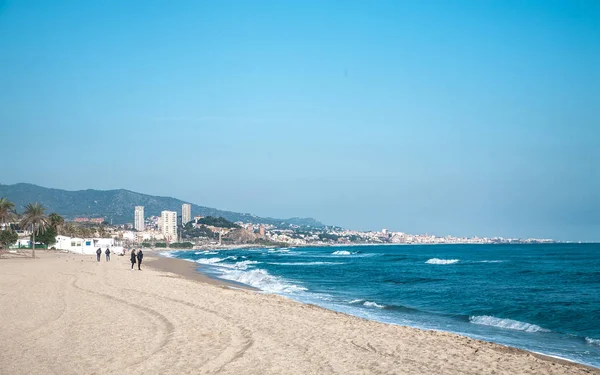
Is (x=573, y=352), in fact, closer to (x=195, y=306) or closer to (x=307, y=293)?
(x=195, y=306)

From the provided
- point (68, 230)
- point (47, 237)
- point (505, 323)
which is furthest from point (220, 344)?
point (68, 230)

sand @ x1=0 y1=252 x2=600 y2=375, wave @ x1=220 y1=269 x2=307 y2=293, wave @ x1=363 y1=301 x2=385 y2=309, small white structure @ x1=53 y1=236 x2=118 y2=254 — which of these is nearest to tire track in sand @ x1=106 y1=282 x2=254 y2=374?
sand @ x1=0 y1=252 x2=600 y2=375

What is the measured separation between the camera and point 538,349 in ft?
39.6

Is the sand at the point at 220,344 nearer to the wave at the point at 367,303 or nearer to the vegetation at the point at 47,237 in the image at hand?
the wave at the point at 367,303

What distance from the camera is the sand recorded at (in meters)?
8.14

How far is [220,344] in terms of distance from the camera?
9695 mm

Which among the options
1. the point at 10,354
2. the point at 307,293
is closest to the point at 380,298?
the point at 307,293

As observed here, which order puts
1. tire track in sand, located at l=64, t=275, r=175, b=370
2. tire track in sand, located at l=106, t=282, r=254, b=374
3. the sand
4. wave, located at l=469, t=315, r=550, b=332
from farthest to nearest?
wave, located at l=469, t=315, r=550, b=332, tire track in sand, located at l=64, t=275, r=175, b=370, the sand, tire track in sand, located at l=106, t=282, r=254, b=374

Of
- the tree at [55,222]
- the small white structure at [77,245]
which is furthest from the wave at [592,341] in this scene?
the tree at [55,222]

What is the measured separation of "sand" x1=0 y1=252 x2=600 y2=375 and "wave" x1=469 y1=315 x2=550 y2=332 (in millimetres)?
4459

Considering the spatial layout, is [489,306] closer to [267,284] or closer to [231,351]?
[267,284]

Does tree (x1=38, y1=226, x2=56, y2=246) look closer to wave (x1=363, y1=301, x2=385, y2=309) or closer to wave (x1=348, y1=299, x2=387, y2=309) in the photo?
wave (x1=348, y1=299, x2=387, y2=309)

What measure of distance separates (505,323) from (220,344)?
9.98 metres

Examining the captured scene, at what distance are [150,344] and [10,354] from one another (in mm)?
2221
